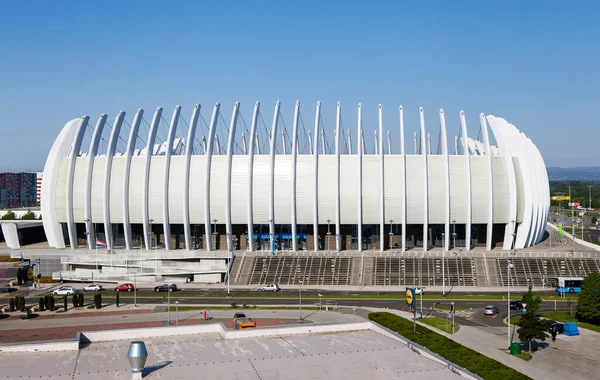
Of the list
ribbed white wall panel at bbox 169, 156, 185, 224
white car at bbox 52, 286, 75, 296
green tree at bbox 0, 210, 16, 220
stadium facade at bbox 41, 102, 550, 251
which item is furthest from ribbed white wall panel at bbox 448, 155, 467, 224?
green tree at bbox 0, 210, 16, 220

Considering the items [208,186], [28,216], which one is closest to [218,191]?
[208,186]

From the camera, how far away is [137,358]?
39250mm

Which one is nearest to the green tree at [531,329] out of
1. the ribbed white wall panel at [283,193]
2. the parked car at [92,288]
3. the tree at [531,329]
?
the tree at [531,329]

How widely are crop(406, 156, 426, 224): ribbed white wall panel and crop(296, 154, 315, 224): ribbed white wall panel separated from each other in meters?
15.3

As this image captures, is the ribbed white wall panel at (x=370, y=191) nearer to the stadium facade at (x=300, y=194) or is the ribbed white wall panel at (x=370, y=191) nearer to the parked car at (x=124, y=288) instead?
the stadium facade at (x=300, y=194)

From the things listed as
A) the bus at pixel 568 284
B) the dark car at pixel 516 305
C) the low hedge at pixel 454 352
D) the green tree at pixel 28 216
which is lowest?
the dark car at pixel 516 305

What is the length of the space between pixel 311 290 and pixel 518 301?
27471 mm

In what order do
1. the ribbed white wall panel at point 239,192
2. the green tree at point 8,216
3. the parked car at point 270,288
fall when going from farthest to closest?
the green tree at point 8,216
the ribbed white wall panel at point 239,192
the parked car at point 270,288

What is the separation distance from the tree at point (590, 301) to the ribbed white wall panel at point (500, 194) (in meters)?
36.3

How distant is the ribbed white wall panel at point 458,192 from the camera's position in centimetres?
10500

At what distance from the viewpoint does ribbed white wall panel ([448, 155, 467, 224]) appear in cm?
10500

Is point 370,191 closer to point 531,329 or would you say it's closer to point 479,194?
point 479,194

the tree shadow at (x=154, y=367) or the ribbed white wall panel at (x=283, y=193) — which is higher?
the ribbed white wall panel at (x=283, y=193)

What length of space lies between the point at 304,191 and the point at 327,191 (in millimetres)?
3667
